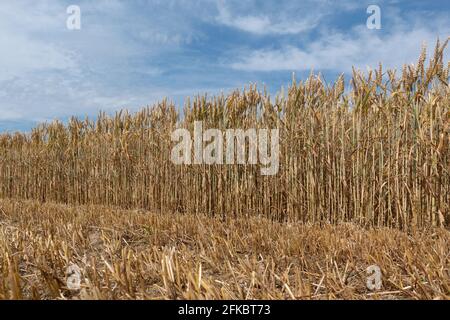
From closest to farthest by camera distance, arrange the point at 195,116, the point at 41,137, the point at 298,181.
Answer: the point at 298,181 < the point at 195,116 < the point at 41,137

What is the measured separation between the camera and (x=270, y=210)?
18.9 ft

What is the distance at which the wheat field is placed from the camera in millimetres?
2467

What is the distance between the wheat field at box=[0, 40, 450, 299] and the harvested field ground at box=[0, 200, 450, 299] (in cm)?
1

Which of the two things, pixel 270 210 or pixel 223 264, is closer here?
pixel 223 264

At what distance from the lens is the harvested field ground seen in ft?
7.48

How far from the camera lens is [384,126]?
16.2 feet

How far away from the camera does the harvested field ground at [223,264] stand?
2.28 metres

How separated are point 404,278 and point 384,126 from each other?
268 cm

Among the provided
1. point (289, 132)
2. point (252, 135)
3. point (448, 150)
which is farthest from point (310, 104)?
point (448, 150)

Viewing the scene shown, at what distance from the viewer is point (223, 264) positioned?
2.99 meters

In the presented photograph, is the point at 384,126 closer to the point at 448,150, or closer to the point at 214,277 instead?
the point at 448,150

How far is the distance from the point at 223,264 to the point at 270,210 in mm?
2858

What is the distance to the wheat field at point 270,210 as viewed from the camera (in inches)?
97.1

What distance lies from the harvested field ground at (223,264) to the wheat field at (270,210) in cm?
1
